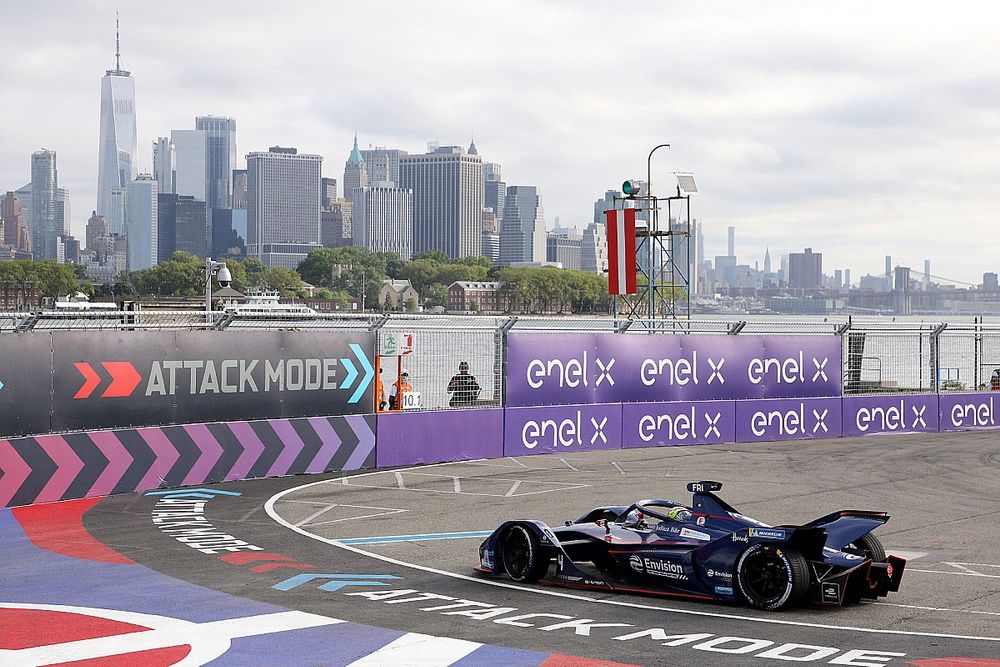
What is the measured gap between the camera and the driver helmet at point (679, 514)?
37.3 feet

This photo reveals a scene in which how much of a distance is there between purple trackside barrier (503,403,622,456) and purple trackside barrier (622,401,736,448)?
39 centimetres

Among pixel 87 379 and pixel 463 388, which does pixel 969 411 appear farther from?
pixel 87 379

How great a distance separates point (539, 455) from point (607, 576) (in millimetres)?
13175

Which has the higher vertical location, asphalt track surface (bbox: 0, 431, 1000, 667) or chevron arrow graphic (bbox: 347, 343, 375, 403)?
chevron arrow graphic (bbox: 347, 343, 375, 403)

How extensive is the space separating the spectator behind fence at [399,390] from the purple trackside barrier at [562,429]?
Result: 2.15 meters

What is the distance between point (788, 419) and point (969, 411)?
6671 mm

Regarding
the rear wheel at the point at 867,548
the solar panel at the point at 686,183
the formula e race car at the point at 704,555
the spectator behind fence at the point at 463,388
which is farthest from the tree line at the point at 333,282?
the rear wheel at the point at 867,548

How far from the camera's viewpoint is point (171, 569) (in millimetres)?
12594

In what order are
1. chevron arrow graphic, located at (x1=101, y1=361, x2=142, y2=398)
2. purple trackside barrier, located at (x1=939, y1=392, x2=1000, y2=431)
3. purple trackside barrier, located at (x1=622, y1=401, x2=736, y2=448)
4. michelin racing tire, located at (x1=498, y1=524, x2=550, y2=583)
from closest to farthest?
michelin racing tire, located at (x1=498, y1=524, x2=550, y2=583) → chevron arrow graphic, located at (x1=101, y1=361, x2=142, y2=398) → purple trackside barrier, located at (x1=622, y1=401, x2=736, y2=448) → purple trackside barrier, located at (x1=939, y1=392, x2=1000, y2=431)

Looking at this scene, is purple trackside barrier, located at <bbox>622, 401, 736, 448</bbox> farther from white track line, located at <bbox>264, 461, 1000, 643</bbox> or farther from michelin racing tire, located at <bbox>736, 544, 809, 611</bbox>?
michelin racing tire, located at <bbox>736, 544, 809, 611</bbox>

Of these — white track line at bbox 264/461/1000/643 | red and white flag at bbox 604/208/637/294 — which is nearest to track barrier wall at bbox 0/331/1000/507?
white track line at bbox 264/461/1000/643

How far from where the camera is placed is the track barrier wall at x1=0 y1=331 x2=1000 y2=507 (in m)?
18.0

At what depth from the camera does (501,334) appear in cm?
2458

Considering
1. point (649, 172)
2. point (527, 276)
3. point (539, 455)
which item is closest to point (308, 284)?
point (527, 276)
